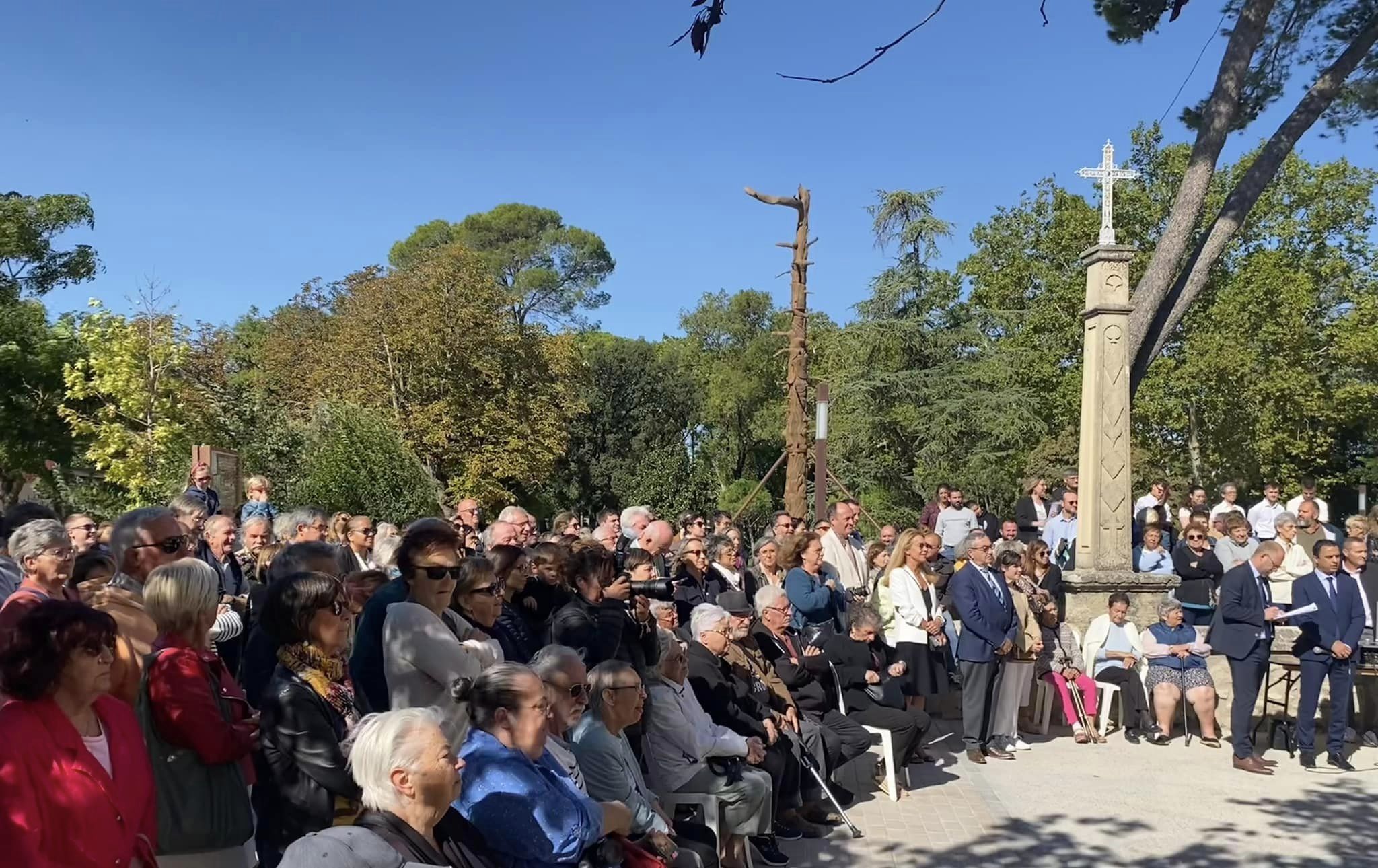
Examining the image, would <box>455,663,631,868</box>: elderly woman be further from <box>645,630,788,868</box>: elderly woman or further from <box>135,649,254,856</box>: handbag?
<box>645,630,788,868</box>: elderly woman

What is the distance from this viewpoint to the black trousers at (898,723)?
750cm

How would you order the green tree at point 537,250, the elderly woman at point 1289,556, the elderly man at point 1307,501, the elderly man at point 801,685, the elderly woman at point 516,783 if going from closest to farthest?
the elderly woman at point 516,783 → the elderly man at point 801,685 → the elderly woman at point 1289,556 → the elderly man at point 1307,501 → the green tree at point 537,250

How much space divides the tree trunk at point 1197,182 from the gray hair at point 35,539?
956cm

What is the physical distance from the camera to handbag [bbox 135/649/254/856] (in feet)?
10.7

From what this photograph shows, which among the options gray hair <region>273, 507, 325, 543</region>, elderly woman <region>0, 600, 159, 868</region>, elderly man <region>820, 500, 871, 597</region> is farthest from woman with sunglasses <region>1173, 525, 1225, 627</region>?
elderly woman <region>0, 600, 159, 868</region>

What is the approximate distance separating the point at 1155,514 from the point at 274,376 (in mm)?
27068

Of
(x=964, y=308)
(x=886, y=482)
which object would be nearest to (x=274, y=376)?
(x=886, y=482)

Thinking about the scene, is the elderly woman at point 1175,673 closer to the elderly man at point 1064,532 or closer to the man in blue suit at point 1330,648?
the man in blue suit at point 1330,648

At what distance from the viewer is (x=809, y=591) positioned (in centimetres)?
805

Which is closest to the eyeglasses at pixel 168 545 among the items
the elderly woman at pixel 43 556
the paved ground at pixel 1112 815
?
the elderly woman at pixel 43 556

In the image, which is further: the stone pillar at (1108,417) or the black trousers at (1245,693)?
the stone pillar at (1108,417)

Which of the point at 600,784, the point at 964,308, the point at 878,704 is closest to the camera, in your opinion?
the point at 600,784

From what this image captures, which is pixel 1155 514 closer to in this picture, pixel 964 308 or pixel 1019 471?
pixel 1019 471

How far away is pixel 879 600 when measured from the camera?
8.48 m
